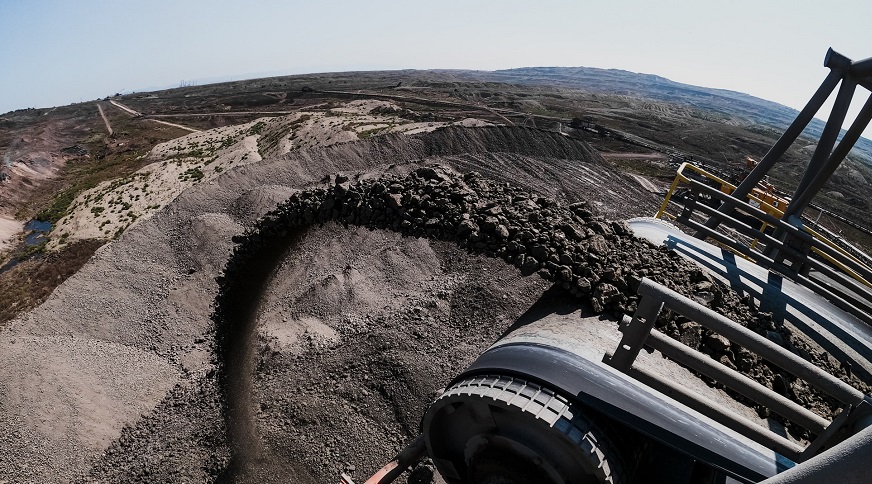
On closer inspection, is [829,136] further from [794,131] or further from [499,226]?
[499,226]

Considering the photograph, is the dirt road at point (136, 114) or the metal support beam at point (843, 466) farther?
the dirt road at point (136, 114)

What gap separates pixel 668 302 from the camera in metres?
4.37

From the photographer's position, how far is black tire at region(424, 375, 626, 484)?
4008mm

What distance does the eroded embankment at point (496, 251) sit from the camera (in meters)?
6.08

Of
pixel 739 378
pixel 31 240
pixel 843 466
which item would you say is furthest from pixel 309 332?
pixel 31 240

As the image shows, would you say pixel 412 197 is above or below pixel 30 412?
above

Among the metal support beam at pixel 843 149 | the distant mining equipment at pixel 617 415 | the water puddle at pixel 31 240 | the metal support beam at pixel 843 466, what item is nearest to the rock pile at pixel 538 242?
the distant mining equipment at pixel 617 415

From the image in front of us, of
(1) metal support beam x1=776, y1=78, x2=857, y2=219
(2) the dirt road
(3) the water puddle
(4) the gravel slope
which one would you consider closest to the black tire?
(4) the gravel slope

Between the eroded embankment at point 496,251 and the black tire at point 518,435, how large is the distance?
2.29 meters

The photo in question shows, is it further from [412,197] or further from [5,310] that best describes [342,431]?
[5,310]

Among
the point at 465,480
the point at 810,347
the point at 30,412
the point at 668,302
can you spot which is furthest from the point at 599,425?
the point at 30,412

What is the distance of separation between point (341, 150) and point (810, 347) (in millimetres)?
19852

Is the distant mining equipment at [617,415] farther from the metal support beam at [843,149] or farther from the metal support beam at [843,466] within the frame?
the metal support beam at [843,149]

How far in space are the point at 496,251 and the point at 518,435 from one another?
4177 millimetres
